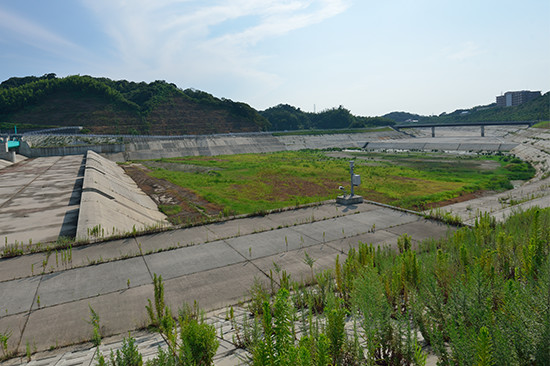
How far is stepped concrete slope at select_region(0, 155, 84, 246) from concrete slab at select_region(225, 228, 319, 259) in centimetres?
683

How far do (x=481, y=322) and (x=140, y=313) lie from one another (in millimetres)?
6814

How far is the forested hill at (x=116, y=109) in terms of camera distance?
79.2 meters

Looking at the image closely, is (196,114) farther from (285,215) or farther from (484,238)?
(484,238)

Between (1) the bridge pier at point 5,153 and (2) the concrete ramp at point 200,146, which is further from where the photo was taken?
(2) the concrete ramp at point 200,146

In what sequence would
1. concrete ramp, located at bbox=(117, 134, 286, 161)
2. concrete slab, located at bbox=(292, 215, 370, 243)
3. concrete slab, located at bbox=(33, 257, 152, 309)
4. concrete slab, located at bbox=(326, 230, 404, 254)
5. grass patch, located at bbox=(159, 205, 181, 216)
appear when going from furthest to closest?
concrete ramp, located at bbox=(117, 134, 286, 161) < grass patch, located at bbox=(159, 205, 181, 216) < concrete slab, located at bbox=(292, 215, 370, 243) < concrete slab, located at bbox=(326, 230, 404, 254) < concrete slab, located at bbox=(33, 257, 152, 309)

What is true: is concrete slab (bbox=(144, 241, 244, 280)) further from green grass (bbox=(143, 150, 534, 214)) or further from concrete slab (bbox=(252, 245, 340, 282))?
green grass (bbox=(143, 150, 534, 214))

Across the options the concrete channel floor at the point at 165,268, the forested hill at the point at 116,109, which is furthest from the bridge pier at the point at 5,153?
the forested hill at the point at 116,109

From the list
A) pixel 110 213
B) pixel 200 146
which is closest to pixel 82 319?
pixel 110 213

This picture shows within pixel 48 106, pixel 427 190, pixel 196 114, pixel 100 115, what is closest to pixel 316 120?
pixel 196 114

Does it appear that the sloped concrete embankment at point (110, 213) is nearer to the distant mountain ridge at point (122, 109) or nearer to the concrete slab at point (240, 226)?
the concrete slab at point (240, 226)

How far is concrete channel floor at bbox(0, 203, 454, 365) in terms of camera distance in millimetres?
7383

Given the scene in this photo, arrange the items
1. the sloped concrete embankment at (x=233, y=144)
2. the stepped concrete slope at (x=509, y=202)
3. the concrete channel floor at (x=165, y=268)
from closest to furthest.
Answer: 1. the concrete channel floor at (x=165, y=268)
2. the stepped concrete slope at (x=509, y=202)
3. the sloped concrete embankment at (x=233, y=144)

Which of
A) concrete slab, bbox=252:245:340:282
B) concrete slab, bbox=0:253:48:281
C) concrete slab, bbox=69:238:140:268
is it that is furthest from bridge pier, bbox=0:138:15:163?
concrete slab, bbox=252:245:340:282

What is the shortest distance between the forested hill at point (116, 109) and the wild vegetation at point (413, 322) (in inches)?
3217
